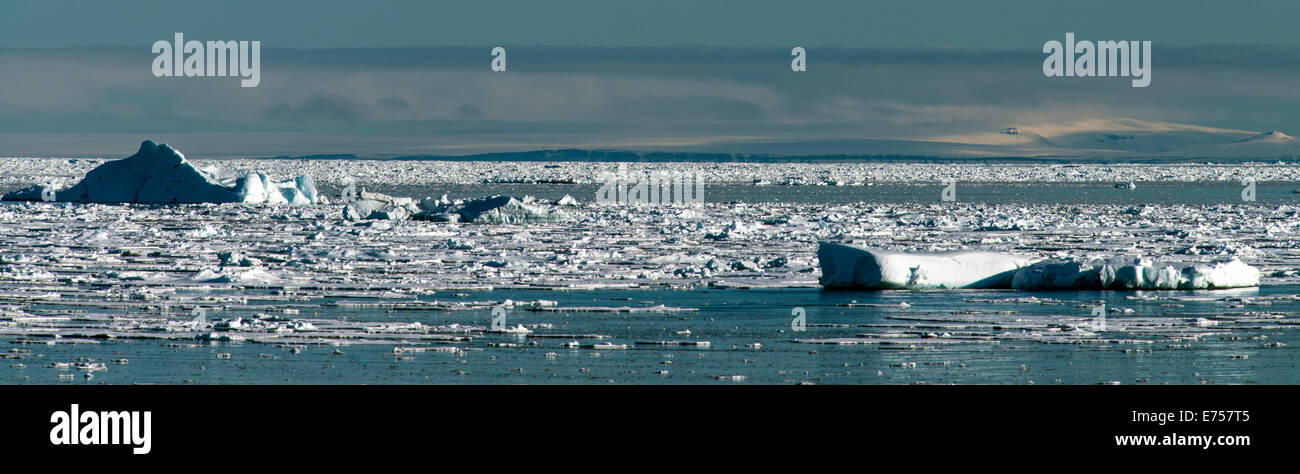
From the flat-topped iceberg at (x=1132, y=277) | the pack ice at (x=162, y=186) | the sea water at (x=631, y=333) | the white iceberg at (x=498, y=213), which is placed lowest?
the sea water at (x=631, y=333)

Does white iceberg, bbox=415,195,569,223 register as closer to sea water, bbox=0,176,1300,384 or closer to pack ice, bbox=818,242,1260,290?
sea water, bbox=0,176,1300,384

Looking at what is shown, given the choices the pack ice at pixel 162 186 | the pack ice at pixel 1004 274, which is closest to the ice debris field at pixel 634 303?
the pack ice at pixel 1004 274

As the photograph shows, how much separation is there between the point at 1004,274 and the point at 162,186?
2289 cm

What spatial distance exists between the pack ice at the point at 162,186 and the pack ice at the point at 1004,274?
20993mm

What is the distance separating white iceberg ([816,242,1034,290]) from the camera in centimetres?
1401

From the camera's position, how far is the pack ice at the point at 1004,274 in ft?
46.0

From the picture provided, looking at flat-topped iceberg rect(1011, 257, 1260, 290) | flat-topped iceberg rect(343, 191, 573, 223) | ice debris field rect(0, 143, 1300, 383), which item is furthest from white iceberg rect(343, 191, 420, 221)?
flat-topped iceberg rect(1011, 257, 1260, 290)

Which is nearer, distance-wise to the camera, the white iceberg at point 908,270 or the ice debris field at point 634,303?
the ice debris field at point 634,303

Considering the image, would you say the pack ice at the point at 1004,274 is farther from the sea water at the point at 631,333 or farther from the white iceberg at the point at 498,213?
the white iceberg at the point at 498,213
